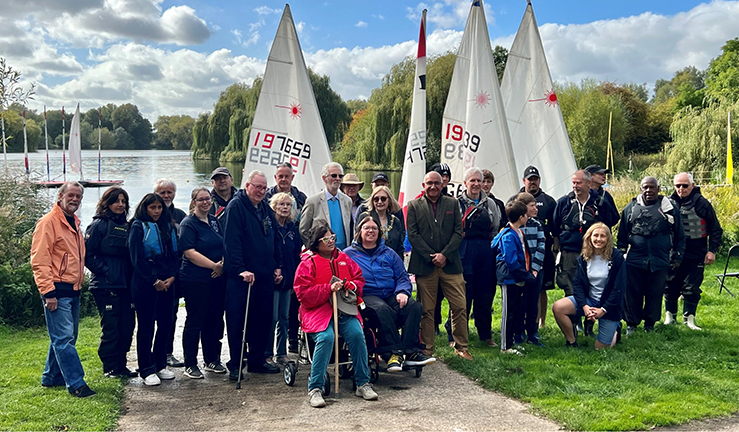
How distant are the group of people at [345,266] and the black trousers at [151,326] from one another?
1 centimetres

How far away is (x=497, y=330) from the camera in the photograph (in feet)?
24.2

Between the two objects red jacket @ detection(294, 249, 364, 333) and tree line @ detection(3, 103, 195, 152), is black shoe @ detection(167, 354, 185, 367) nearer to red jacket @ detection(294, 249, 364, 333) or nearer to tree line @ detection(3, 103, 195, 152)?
red jacket @ detection(294, 249, 364, 333)

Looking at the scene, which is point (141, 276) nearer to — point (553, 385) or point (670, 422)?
point (553, 385)

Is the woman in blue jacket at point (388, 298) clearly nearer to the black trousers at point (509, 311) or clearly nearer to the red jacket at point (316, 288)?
the red jacket at point (316, 288)

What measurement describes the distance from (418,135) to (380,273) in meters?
4.10

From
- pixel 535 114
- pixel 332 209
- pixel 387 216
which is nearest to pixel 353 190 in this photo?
pixel 332 209

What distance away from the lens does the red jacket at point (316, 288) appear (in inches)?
203

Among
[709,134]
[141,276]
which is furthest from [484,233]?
[709,134]

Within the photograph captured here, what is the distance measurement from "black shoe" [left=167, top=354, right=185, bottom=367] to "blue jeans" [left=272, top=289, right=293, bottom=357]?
92cm

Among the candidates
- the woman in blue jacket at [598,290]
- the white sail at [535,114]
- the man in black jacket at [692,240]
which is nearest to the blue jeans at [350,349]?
the woman in blue jacket at [598,290]

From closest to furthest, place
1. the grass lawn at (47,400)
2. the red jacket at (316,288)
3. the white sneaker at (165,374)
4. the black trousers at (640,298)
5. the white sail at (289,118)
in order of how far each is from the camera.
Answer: the grass lawn at (47,400) < the red jacket at (316,288) < the white sneaker at (165,374) < the black trousers at (640,298) < the white sail at (289,118)

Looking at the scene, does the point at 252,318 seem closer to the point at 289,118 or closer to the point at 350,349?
the point at 350,349

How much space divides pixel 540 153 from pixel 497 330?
4.10m

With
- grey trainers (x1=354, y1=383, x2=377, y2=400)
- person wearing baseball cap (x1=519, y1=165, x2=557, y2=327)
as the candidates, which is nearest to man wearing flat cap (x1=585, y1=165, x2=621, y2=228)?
person wearing baseball cap (x1=519, y1=165, x2=557, y2=327)
